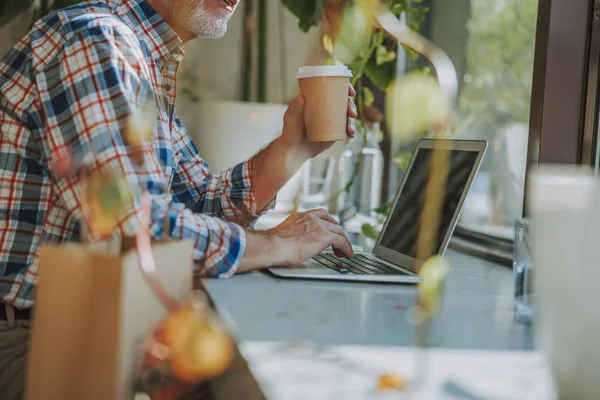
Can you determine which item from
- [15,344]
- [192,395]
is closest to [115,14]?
[15,344]

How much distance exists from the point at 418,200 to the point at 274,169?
329 millimetres

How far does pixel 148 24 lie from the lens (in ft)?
4.60

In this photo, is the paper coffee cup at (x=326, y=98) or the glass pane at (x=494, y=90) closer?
the paper coffee cup at (x=326, y=98)

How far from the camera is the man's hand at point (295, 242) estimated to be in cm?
124

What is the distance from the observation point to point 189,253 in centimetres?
90

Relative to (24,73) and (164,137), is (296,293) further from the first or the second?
(24,73)

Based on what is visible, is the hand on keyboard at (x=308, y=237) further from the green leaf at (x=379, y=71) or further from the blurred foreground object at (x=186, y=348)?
the green leaf at (x=379, y=71)

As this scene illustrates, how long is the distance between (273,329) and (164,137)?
478 mm

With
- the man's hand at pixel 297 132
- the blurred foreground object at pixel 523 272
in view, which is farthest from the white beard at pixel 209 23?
the blurred foreground object at pixel 523 272

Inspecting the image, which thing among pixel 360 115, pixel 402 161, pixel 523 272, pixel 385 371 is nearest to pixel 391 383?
pixel 385 371

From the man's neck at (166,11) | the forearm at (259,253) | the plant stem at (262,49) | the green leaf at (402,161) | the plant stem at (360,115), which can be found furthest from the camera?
the plant stem at (262,49)

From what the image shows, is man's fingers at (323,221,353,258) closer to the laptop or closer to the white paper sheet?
the laptop

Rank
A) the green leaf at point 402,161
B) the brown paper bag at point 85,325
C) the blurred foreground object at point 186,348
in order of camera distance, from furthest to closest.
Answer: the green leaf at point 402,161 → the brown paper bag at point 85,325 → the blurred foreground object at point 186,348

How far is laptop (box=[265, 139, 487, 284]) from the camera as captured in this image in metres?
1.24
